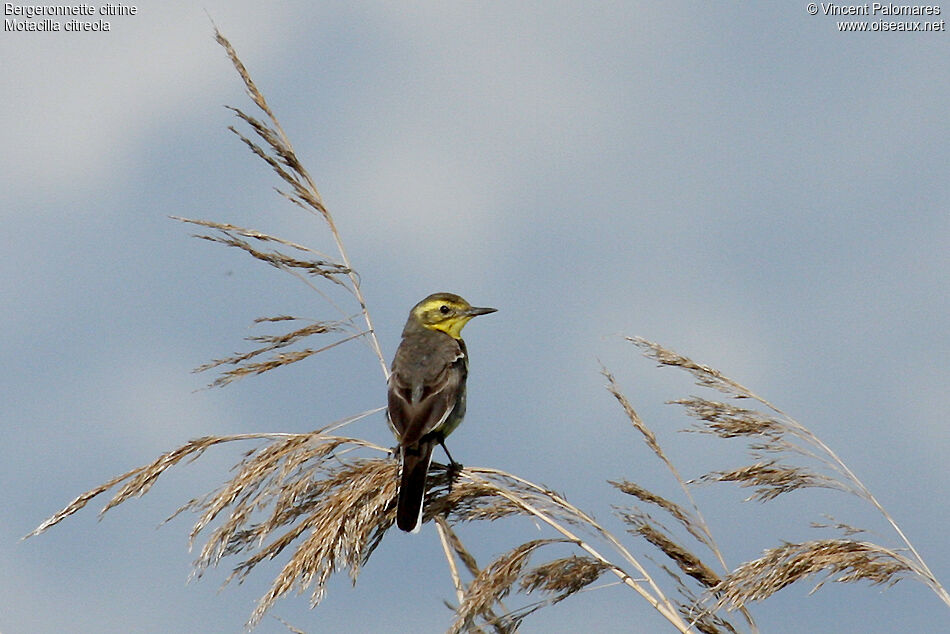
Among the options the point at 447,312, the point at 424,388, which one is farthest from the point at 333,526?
the point at 447,312

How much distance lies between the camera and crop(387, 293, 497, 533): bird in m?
4.89

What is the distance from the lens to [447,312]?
817 cm

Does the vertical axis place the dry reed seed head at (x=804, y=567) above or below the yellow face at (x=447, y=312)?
below

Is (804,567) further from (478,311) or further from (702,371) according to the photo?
(478,311)

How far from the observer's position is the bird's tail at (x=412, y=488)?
4.63 meters

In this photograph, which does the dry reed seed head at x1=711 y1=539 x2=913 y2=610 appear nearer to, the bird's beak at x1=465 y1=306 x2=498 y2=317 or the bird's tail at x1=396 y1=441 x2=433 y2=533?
the bird's tail at x1=396 y1=441 x2=433 y2=533

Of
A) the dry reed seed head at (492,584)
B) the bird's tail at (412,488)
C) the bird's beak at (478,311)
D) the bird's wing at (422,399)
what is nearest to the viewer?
the dry reed seed head at (492,584)

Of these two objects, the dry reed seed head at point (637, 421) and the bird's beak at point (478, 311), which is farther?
the bird's beak at point (478, 311)

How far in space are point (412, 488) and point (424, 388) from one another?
160 centimetres

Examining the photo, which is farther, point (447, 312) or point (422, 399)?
point (447, 312)

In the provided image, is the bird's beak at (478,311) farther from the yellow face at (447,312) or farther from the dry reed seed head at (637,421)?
the dry reed seed head at (637,421)

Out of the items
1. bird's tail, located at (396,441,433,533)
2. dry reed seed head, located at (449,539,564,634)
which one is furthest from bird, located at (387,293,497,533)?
dry reed seed head, located at (449,539,564,634)

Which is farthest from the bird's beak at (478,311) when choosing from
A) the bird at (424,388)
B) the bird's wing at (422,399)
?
the bird's wing at (422,399)

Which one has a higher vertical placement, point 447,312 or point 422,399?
point 447,312
